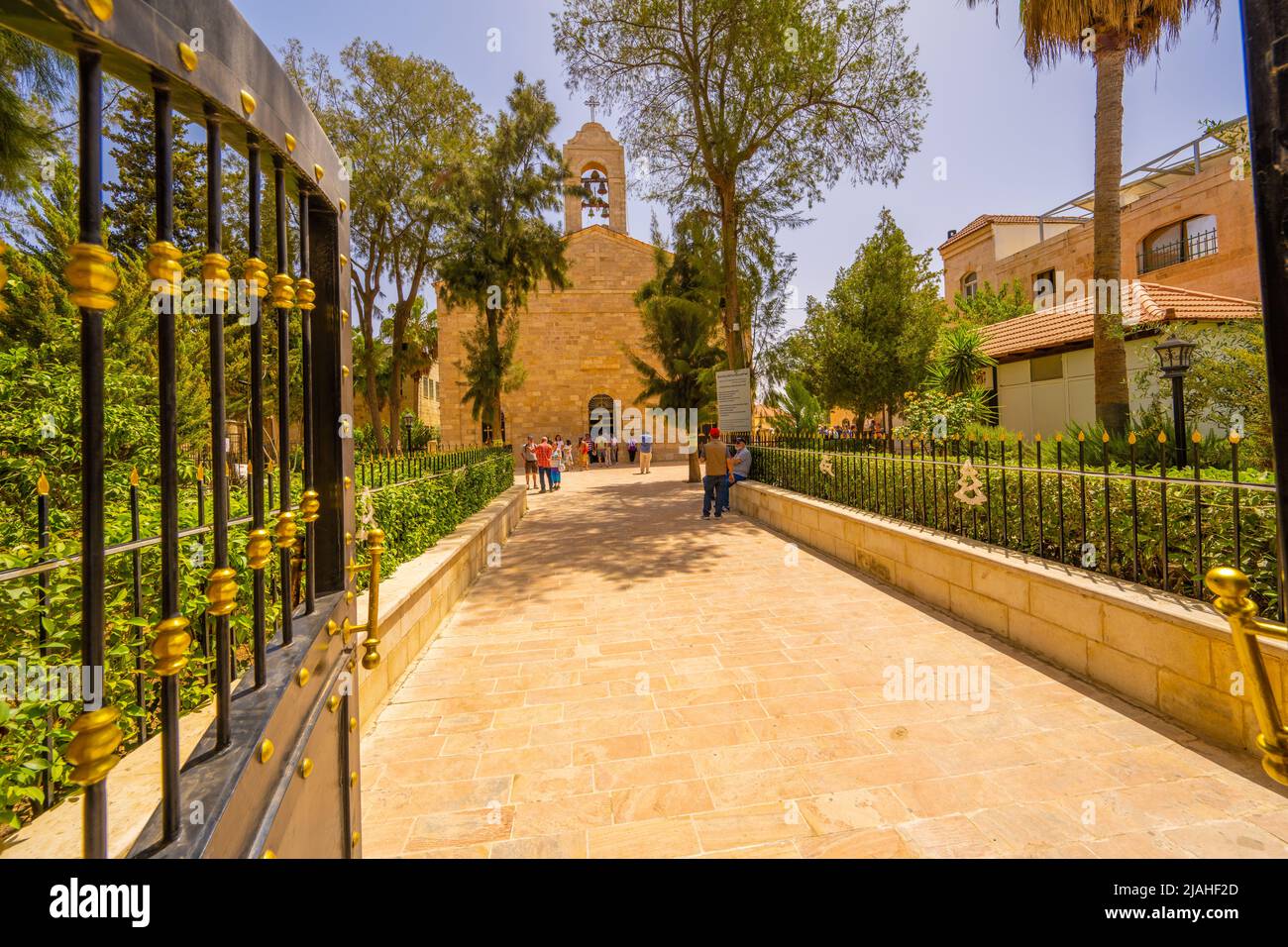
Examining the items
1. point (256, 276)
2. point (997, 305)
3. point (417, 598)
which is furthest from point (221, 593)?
point (997, 305)

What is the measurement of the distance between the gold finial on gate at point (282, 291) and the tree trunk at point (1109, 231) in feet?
36.1

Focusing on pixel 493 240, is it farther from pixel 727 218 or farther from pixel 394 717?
pixel 394 717

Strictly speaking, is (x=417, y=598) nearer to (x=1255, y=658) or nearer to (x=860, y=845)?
(x=860, y=845)

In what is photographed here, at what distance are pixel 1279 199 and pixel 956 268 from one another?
3920cm

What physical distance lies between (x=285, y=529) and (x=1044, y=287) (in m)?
33.6

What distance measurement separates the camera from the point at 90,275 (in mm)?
845

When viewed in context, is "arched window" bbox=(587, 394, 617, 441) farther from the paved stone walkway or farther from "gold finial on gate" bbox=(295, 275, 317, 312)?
"gold finial on gate" bbox=(295, 275, 317, 312)

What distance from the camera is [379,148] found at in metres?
16.8

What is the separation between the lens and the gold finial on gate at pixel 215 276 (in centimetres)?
113

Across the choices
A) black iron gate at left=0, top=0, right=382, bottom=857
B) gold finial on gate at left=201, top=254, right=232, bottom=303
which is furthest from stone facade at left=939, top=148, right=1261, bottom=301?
gold finial on gate at left=201, top=254, right=232, bottom=303

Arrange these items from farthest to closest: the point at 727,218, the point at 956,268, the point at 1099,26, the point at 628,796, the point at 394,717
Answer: the point at 956,268, the point at 727,218, the point at 1099,26, the point at 394,717, the point at 628,796

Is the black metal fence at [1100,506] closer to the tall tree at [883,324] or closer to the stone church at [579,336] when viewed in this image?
the tall tree at [883,324]
